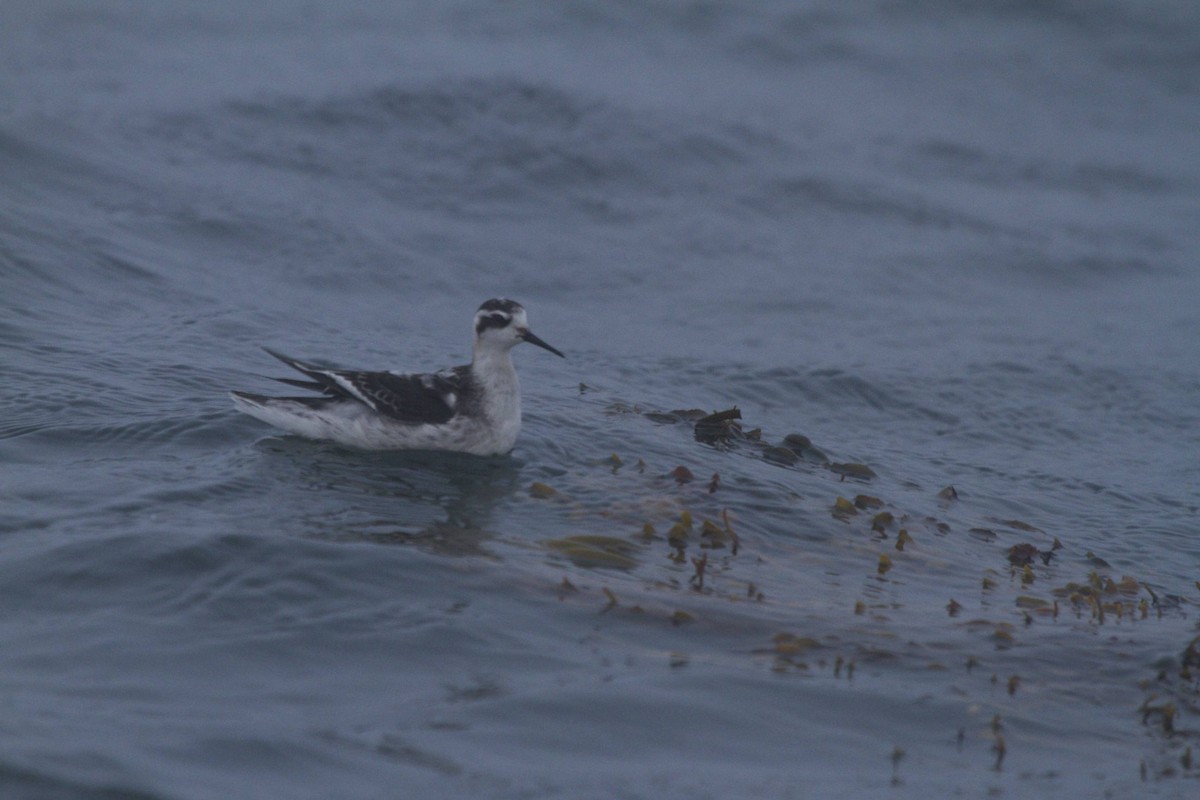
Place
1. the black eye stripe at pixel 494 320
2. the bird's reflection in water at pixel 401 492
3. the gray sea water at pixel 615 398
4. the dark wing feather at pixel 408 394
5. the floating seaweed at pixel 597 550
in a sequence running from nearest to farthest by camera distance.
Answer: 1. the gray sea water at pixel 615 398
2. the floating seaweed at pixel 597 550
3. the bird's reflection in water at pixel 401 492
4. the dark wing feather at pixel 408 394
5. the black eye stripe at pixel 494 320

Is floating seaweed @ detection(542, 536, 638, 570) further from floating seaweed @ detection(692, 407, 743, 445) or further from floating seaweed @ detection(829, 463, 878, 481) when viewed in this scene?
floating seaweed @ detection(829, 463, 878, 481)

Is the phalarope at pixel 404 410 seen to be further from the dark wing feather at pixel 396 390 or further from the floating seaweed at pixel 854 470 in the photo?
the floating seaweed at pixel 854 470

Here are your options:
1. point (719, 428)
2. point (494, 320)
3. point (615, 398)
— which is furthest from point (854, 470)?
point (494, 320)

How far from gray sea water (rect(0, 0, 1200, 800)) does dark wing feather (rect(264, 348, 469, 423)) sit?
396mm

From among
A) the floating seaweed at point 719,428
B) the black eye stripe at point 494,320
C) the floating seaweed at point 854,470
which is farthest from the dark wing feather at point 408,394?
the floating seaweed at point 854,470

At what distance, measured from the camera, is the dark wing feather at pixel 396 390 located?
Answer: 404 inches

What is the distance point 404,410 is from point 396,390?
160mm

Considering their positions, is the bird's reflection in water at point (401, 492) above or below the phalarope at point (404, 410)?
below

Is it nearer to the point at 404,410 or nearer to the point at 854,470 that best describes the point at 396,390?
the point at 404,410

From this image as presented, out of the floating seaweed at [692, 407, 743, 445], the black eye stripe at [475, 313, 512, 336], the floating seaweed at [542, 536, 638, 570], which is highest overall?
the black eye stripe at [475, 313, 512, 336]

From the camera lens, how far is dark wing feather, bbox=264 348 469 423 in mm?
10258

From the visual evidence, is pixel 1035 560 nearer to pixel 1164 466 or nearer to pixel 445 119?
pixel 1164 466

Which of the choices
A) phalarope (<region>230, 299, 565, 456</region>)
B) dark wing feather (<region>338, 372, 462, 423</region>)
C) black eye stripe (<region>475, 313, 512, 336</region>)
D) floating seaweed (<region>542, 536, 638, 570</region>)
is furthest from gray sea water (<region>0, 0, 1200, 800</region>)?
black eye stripe (<region>475, 313, 512, 336</region>)

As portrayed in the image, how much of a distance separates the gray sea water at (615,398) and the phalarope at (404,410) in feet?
0.68
